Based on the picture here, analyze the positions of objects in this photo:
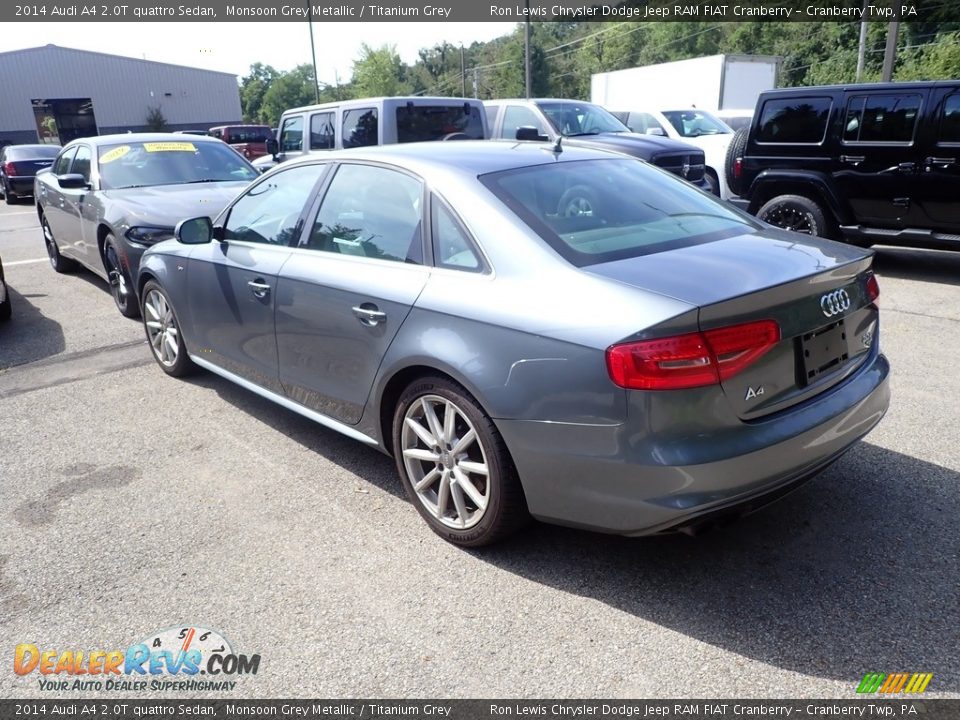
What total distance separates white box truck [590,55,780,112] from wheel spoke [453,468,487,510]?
18.5 m

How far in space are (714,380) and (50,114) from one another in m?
52.8

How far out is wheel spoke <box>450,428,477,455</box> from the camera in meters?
2.97

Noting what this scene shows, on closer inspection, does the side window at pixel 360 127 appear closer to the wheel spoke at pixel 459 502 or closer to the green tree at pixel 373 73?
the wheel spoke at pixel 459 502

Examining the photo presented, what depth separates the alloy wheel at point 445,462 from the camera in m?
3.03

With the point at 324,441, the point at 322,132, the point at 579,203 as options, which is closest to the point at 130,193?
the point at 322,132

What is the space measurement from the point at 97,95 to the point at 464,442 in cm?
5338

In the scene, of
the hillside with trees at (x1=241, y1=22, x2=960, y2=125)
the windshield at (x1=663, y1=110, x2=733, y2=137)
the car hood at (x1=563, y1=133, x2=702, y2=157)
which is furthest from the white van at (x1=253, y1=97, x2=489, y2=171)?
the hillside with trees at (x1=241, y1=22, x2=960, y2=125)

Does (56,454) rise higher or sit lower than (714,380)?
lower

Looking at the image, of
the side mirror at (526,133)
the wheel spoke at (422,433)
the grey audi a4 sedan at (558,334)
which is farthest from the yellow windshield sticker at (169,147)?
Answer: the wheel spoke at (422,433)

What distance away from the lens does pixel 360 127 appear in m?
9.98

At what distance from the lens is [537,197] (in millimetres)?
3217

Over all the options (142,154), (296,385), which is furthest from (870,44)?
(296,385)

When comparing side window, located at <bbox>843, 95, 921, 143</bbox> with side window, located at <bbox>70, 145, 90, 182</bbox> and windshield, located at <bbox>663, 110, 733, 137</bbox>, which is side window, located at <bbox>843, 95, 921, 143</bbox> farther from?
side window, located at <bbox>70, 145, 90, 182</bbox>

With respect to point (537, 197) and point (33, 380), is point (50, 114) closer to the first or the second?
point (33, 380)
